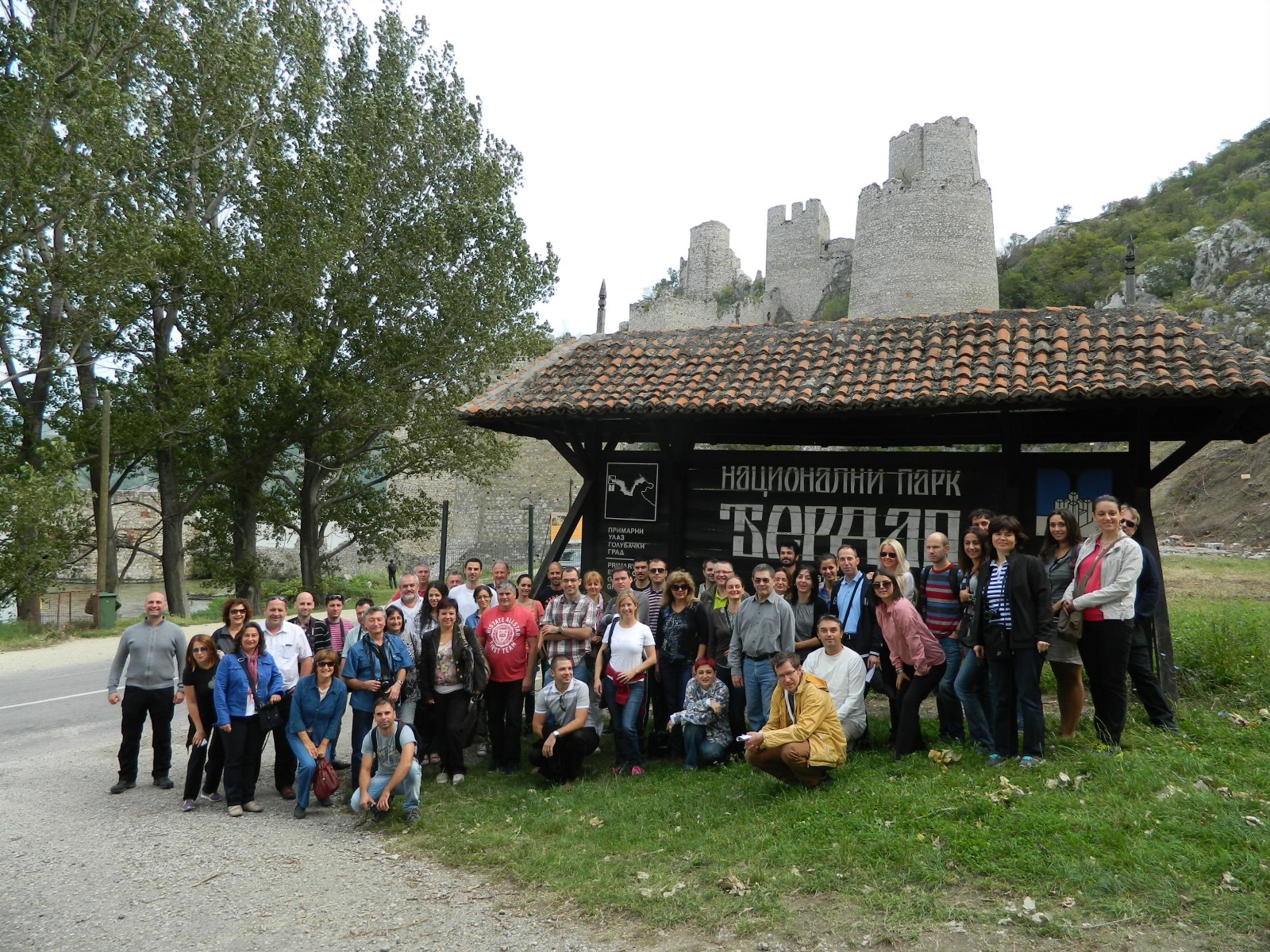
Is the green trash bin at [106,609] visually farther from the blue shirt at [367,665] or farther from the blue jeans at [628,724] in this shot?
the blue jeans at [628,724]

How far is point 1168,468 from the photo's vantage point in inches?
324

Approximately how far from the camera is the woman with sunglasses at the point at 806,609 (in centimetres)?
752

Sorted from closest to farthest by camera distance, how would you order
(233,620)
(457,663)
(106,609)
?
(233,620)
(457,663)
(106,609)

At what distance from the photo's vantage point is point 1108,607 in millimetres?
6398

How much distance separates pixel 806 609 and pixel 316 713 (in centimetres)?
413

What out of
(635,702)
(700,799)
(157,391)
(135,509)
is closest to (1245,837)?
(700,799)

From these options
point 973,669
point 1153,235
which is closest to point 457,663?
point 973,669

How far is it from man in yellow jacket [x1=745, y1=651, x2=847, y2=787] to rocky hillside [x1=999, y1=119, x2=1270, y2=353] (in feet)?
101

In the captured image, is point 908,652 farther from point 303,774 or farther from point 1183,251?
point 1183,251

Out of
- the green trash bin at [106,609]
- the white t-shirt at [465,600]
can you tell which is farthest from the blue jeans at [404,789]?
the green trash bin at [106,609]

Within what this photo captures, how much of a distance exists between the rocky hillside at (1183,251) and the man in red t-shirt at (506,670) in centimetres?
3113

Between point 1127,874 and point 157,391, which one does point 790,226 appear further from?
point 1127,874

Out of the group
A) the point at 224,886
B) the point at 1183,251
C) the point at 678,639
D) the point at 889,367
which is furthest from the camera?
the point at 1183,251

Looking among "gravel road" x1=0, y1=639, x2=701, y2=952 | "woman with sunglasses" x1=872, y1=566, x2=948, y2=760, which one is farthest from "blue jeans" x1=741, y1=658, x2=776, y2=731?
"gravel road" x1=0, y1=639, x2=701, y2=952
